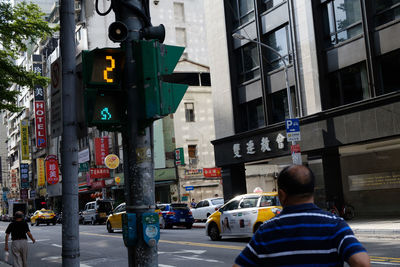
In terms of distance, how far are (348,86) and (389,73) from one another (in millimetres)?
2375

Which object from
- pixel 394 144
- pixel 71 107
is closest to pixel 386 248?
pixel 71 107

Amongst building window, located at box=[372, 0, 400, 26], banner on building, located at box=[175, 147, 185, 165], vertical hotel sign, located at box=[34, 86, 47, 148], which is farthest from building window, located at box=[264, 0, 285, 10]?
vertical hotel sign, located at box=[34, 86, 47, 148]

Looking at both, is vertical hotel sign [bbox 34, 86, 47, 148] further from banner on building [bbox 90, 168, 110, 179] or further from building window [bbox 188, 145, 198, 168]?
building window [bbox 188, 145, 198, 168]

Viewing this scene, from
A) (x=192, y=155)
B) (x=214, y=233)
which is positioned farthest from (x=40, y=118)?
(x=214, y=233)

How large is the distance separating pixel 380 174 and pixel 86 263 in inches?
705

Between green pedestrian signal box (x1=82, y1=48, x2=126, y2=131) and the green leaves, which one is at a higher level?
the green leaves

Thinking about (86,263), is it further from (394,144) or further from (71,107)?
(394,144)

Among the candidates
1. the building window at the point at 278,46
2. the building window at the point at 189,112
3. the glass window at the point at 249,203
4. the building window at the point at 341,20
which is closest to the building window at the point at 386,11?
the building window at the point at 341,20

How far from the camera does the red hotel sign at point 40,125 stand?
217 feet

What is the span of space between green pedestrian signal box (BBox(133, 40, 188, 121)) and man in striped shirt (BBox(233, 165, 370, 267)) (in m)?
2.18

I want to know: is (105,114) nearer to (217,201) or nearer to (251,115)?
(251,115)

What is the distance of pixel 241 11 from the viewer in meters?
32.4

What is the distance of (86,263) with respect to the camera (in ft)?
49.4

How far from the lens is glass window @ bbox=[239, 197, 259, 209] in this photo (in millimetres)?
17438
